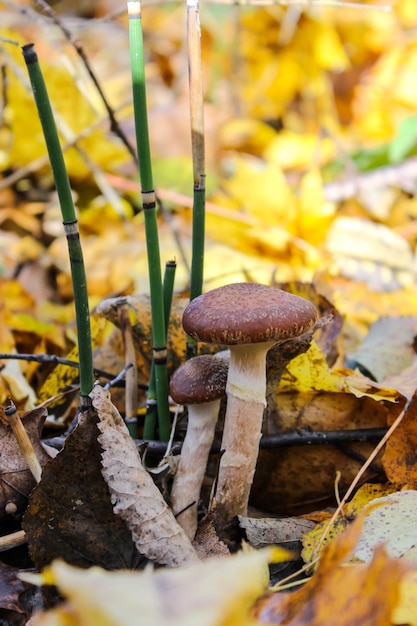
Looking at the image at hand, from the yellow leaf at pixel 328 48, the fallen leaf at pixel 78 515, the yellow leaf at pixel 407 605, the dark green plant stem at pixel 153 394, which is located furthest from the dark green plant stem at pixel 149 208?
the yellow leaf at pixel 328 48

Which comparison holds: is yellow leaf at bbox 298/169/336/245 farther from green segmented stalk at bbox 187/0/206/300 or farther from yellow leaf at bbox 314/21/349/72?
yellow leaf at bbox 314/21/349/72

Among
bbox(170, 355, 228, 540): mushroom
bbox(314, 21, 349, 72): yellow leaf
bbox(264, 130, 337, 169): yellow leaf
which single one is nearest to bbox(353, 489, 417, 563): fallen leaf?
bbox(170, 355, 228, 540): mushroom

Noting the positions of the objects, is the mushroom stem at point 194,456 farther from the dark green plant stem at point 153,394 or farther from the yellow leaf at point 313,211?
the yellow leaf at point 313,211

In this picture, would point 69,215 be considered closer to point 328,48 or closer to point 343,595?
point 343,595

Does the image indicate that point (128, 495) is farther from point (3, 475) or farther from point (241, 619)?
point (241, 619)

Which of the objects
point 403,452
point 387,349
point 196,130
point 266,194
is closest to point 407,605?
point 403,452

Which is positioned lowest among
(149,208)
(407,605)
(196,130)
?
(407,605)
